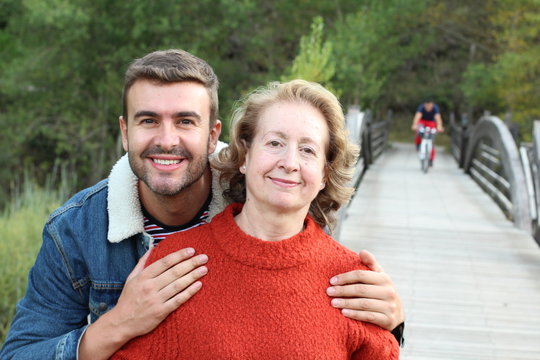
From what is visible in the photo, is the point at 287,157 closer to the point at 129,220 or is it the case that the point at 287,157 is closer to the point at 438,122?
Result: the point at 129,220

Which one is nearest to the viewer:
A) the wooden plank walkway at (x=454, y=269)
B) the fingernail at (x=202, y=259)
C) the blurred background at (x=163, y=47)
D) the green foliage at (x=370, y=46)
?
the fingernail at (x=202, y=259)

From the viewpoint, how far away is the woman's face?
207 cm

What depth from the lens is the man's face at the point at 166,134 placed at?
2.37 meters

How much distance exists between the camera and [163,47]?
73.7 feet

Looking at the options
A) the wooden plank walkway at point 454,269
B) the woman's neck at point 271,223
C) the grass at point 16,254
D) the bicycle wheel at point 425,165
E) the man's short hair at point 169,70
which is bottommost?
the bicycle wheel at point 425,165

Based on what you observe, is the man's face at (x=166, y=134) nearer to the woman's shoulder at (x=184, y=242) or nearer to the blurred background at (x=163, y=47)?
the woman's shoulder at (x=184, y=242)

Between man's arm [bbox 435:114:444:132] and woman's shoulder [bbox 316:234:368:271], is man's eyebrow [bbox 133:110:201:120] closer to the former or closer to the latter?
woman's shoulder [bbox 316:234:368:271]

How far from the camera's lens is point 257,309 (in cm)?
202

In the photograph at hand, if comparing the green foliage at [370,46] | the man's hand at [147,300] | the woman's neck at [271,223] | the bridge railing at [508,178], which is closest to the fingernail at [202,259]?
the man's hand at [147,300]

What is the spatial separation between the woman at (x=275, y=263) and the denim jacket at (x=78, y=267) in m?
0.30

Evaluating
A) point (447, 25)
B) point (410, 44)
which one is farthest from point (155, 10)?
point (447, 25)

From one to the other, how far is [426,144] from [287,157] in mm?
11645

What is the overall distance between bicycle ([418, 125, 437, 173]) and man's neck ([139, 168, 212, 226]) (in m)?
11.1

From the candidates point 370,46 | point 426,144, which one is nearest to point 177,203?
point 426,144
